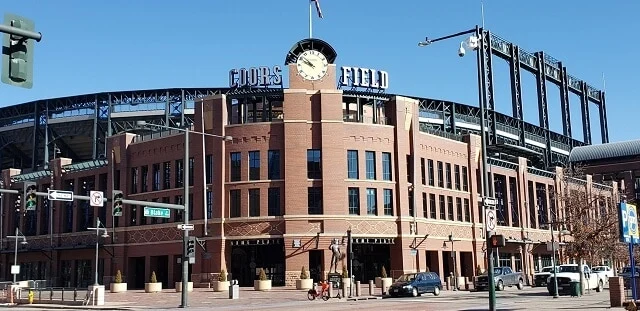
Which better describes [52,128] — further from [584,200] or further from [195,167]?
[584,200]

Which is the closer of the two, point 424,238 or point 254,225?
point 254,225

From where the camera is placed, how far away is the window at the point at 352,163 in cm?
5912

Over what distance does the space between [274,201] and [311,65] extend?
12.4 m

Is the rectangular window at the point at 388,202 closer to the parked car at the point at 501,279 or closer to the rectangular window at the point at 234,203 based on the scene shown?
the parked car at the point at 501,279

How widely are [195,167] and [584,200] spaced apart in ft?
106

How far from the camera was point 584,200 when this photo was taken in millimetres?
52438

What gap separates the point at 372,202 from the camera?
59.4 meters

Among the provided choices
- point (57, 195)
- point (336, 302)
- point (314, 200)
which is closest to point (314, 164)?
point (314, 200)

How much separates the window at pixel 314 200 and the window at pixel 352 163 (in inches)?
126

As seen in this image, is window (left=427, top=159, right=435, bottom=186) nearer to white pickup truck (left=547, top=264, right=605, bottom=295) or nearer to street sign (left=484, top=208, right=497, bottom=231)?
white pickup truck (left=547, top=264, right=605, bottom=295)

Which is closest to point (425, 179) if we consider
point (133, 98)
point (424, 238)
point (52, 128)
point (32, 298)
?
point (424, 238)

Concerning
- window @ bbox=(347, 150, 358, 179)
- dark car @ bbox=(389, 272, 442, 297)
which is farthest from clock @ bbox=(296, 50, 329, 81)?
dark car @ bbox=(389, 272, 442, 297)

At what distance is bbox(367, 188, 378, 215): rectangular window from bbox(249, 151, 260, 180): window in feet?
31.9

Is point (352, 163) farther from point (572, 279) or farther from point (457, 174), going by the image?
point (572, 279)
